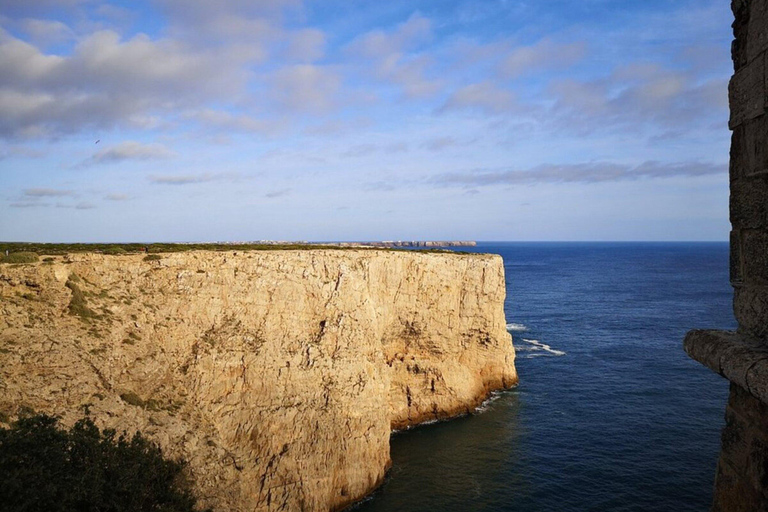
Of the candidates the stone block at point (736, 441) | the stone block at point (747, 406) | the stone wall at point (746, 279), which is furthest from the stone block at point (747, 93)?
the stone block at point (736, 441)

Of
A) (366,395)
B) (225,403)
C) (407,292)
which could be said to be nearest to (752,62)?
(225,403)

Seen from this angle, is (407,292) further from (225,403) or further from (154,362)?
(154,362)

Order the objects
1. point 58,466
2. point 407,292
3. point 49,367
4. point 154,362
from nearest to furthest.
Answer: point 58,466 < point 49,367 < point 154,362 < point 407,292

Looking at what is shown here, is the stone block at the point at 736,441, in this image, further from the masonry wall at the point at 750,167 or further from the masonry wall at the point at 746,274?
the masonry wall at the point at 750,167

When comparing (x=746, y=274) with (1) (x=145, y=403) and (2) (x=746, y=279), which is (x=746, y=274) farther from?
(1) (x=145, y=403)

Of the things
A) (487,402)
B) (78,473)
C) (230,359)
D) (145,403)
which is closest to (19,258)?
(145,403)
